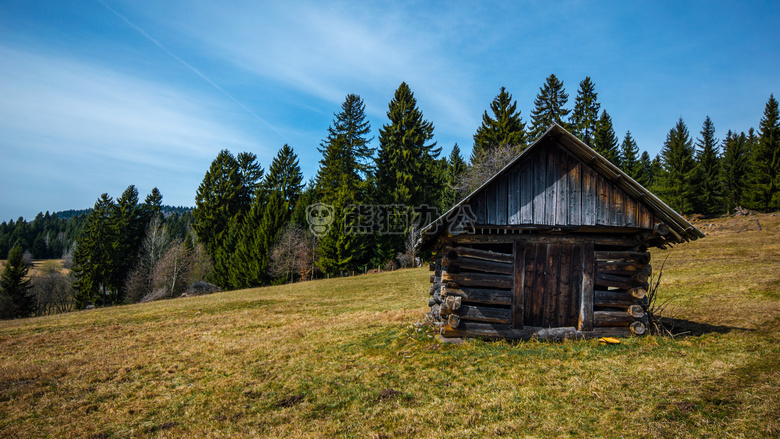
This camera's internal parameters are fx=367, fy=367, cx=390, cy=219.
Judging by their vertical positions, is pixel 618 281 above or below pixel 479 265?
below

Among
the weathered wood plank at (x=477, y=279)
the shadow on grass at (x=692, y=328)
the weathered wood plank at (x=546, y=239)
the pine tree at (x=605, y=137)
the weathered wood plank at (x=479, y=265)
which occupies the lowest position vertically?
the shadow on grass at (x=692, y=328)

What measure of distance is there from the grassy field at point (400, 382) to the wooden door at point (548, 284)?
851mm

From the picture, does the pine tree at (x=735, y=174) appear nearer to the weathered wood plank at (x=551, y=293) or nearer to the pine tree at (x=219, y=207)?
the weathered wood plank at (x=551, y=293)

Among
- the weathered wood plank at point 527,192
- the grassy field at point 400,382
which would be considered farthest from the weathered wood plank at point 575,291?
the weathered wood plank at point 527,192

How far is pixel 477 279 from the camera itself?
416 inches

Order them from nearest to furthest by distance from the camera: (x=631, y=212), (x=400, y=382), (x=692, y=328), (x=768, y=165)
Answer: (x=400, y=382), (x=631, y=212), (x=692, y=328), (x=768, y=165)

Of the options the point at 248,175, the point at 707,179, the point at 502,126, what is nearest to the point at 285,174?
the point at 248,175

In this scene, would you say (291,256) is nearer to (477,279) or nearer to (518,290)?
(477,279)

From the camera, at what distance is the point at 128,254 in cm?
5541

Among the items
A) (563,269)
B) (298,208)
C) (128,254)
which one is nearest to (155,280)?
(128,254)

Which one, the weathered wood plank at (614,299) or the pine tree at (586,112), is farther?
the pine tree at (586,112)

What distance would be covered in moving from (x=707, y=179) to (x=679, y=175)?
4.11m

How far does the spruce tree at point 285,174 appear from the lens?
6044cm

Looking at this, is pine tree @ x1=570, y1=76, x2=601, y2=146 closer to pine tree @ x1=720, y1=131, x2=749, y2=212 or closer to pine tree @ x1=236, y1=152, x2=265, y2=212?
pine tree @ x1=720, y1=131, x2=749, y2=212
